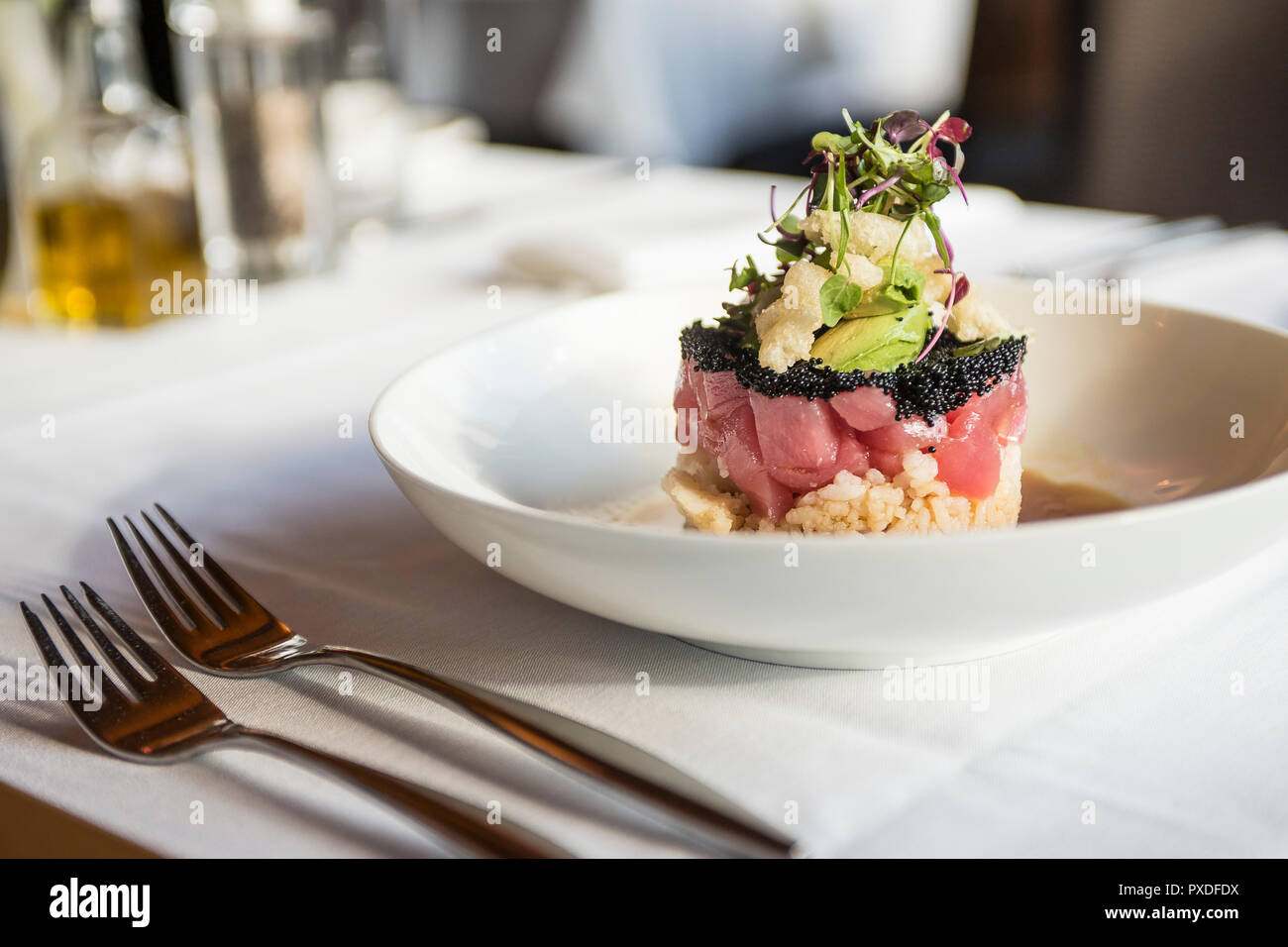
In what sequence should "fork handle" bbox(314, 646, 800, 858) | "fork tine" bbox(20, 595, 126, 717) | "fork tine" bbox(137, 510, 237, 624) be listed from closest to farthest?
"fork handle" bbox(314, 646, 800, 858) → "fork tine" bbox(20, 595, 126, 717) → "fork tine" bbox(137, 510, 237, 624)

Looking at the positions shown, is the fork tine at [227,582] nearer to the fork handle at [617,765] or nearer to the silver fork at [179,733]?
the silver fork at [179,733]

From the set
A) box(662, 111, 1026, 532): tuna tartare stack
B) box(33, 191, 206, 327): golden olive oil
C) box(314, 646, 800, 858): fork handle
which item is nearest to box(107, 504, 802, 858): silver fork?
box(314, 646, 800, 858): fork handle

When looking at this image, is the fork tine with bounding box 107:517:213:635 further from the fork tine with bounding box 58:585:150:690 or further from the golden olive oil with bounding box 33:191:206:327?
the golden olive oil with bounding box 33:191:206:327

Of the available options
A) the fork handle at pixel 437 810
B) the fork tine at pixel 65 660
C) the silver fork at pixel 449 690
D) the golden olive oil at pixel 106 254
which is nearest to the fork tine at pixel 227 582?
the silver fork at pixel 449 690

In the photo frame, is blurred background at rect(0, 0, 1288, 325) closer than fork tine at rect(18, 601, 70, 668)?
No
